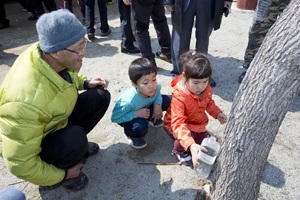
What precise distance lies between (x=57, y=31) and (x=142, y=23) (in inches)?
75.8

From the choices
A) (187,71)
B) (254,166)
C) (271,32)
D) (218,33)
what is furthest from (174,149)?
(218,33)

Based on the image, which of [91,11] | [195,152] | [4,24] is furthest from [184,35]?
[4,24]

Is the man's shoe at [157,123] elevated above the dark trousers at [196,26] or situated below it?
below

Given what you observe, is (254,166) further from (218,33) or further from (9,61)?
(9,61)

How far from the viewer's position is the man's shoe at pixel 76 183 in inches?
86.1

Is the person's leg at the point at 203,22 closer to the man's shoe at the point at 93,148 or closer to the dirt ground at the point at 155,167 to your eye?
the dirt ground at the point at 155,167

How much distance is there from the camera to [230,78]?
12.0 ft

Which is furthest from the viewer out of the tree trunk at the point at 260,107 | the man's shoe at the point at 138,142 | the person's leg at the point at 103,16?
the person's leg at the point at 103,16

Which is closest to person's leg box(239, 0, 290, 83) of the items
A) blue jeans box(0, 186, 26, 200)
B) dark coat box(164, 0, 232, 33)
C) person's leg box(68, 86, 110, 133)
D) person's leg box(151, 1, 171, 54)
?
dark coat box(164, 0, 232, 33)

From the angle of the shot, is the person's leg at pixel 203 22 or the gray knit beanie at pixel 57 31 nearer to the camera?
the gray knit beanie at pixel 57 31

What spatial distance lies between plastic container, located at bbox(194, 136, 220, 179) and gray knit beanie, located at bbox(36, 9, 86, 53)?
106cm

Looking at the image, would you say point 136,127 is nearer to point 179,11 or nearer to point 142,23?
point 179,11

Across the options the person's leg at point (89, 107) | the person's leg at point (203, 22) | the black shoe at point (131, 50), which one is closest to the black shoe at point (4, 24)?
the black shoe at point (131, 50)

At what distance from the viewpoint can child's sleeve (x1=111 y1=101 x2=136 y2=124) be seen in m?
2.45
